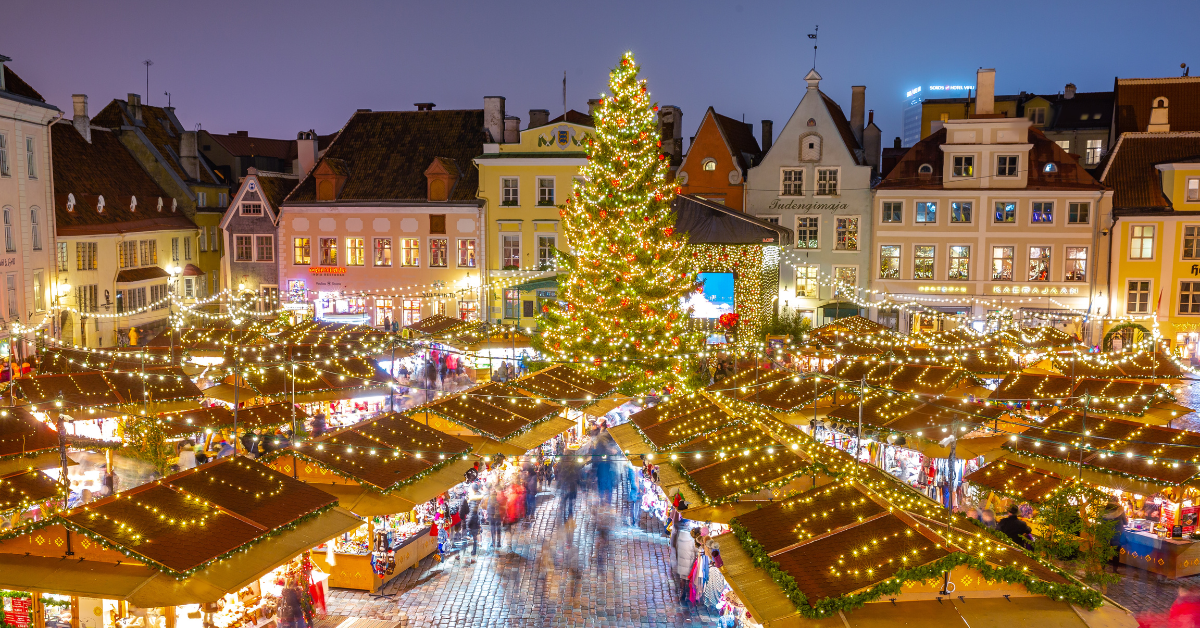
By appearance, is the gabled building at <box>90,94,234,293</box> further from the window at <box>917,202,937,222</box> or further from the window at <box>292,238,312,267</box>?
the window at <box>917,202,937,222</box>

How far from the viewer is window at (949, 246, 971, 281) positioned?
39.8 m

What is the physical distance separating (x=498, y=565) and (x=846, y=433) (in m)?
9.57

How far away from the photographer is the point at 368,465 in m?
14.8

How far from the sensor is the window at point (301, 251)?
4331 centimetres

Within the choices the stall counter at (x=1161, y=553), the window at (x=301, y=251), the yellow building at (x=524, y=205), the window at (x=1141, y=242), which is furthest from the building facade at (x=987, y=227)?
the window at (x=301, y=251)

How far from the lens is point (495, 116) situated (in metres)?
42.7

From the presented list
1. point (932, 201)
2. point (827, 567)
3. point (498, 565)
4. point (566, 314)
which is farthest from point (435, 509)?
point (932, 201)

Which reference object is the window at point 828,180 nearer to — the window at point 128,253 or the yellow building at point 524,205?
the yellow building at point 524,205

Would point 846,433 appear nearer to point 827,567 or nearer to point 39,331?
point 827,567

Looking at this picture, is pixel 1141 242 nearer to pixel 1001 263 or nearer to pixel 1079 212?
pixel 1079 212

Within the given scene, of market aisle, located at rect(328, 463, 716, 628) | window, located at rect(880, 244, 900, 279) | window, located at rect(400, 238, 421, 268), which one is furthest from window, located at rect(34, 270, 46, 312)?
window, located at rect(880, 244, 900, 279)

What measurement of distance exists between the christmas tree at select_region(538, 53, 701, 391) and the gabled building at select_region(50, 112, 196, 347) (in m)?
19.4

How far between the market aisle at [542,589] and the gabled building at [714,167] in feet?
87.0

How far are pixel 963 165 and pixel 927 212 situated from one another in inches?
92.3
